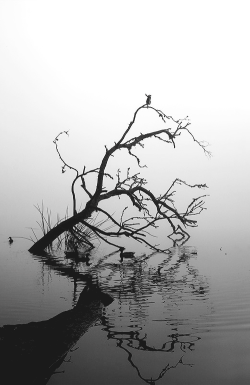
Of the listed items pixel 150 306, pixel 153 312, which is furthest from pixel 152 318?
pixel 150 306

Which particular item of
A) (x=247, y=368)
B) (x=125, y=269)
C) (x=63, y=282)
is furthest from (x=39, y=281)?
(x=247, y=368)

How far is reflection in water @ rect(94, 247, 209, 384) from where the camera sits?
13.8 feet

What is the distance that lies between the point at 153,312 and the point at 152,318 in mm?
343

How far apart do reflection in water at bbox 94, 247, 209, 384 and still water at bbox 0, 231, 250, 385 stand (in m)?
0.01

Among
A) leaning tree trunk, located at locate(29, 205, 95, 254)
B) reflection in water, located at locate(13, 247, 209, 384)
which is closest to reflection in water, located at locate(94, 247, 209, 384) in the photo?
reflection in water, located at locate(13, 247, 209, 384)

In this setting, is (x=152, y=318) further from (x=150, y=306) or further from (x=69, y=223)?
(x=69, y=223)

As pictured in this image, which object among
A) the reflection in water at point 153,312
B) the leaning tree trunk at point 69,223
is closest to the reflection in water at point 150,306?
the reflection in water at point 153,312

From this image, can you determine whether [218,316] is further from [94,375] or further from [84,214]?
[84,214]

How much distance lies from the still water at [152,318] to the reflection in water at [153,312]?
1cm

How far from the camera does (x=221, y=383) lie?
3.62 meters

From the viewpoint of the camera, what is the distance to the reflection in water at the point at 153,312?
13.8ft

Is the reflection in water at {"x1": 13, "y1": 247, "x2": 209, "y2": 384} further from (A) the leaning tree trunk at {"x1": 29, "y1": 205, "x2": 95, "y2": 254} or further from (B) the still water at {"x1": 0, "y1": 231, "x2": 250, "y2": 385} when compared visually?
(A) the leaning tree trunk at {"x1": 29, "y1": 205, "x2": 95, "y2": 254}

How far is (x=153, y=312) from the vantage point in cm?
608

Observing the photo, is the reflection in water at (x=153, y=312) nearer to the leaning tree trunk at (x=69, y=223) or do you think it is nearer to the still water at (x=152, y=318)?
the still water at (x=152, y=318)
